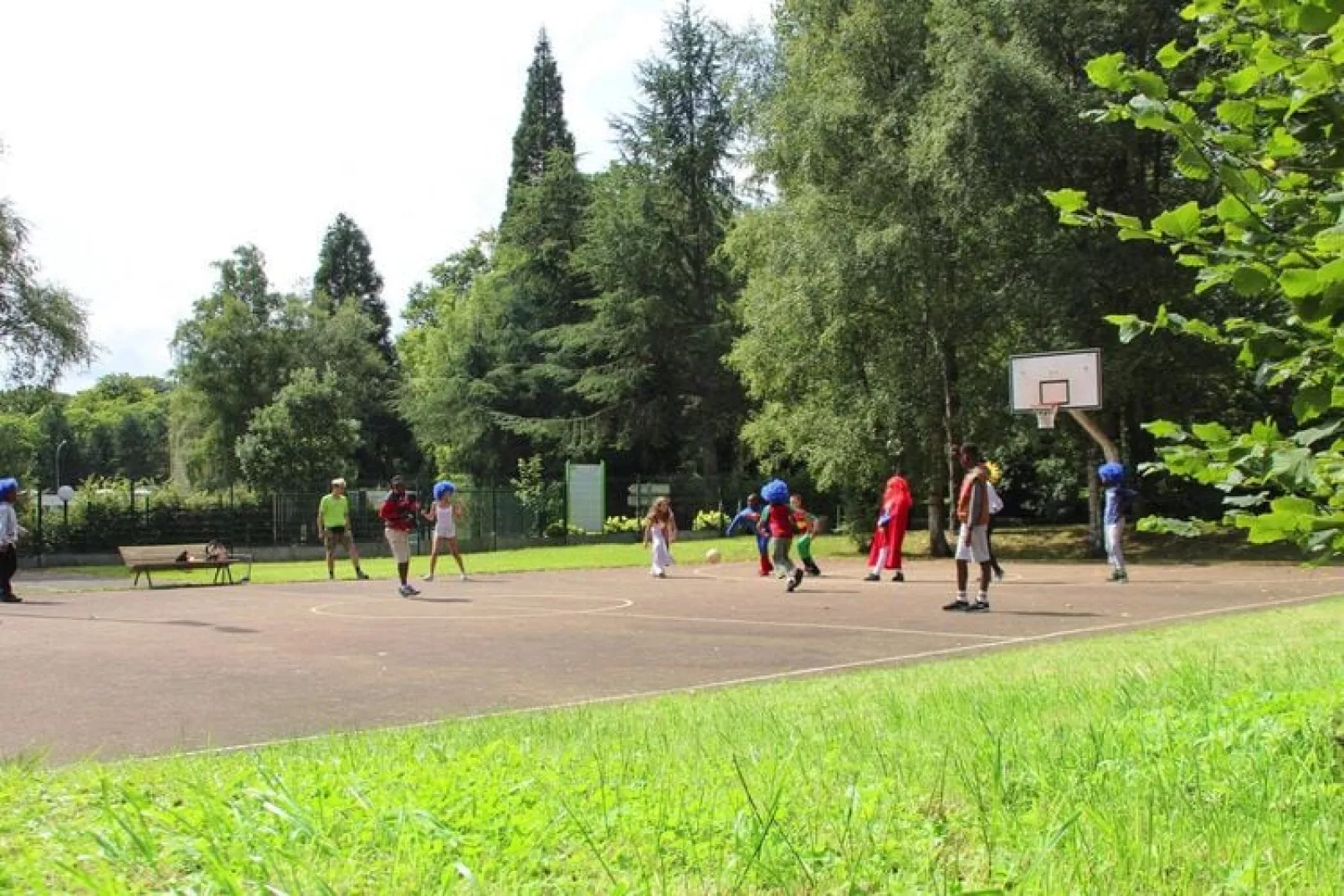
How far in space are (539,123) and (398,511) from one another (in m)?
59.8

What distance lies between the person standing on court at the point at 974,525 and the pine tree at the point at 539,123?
61.9 meters

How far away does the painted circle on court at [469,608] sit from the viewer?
608 inches

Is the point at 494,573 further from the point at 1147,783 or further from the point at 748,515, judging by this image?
the point at 1147,783

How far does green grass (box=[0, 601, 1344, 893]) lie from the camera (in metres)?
3.15

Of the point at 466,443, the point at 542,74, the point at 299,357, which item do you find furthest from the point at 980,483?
the point at 542,74

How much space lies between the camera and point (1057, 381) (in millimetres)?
26938

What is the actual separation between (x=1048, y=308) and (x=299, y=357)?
171 feet

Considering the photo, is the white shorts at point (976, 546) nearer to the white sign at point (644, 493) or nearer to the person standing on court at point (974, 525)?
the person standing on court at point (974, 525)

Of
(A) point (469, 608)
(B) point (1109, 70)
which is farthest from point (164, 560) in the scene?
(B) point (1109, 70)

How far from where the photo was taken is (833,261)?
31.2 metres

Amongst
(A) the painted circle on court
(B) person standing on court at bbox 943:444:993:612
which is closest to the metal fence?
(A) the painted circle on court

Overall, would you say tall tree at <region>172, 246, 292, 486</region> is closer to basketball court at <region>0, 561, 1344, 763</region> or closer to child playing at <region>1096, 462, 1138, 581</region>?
basketball court at <region>0, 561, 1344, 763</region>

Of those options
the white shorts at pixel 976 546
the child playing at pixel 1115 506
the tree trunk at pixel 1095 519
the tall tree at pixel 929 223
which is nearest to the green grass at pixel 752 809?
the white shorts at pixel 976 546

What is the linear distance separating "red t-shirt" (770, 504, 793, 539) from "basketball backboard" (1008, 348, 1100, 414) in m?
8.16
